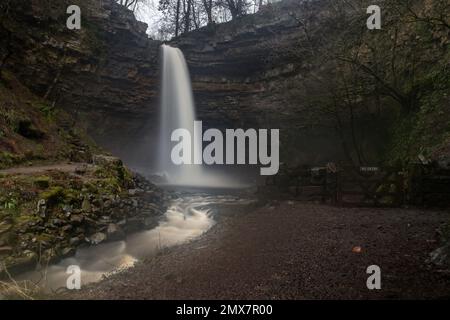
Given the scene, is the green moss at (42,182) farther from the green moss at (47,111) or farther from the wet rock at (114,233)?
the green moss at (47,111)

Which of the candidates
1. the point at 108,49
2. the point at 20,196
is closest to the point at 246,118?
the point at 108,49

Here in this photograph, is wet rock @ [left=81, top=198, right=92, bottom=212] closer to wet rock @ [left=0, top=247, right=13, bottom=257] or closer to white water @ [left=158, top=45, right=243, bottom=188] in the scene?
wet rock @ [left=0, top=247, right=13, bottom=257]

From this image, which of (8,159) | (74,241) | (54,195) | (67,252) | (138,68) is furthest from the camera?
(138,68)

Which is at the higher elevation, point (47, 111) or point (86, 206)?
point (47, 111)

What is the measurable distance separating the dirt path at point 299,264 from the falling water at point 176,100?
17.2m

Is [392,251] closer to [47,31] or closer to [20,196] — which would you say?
[20,196]

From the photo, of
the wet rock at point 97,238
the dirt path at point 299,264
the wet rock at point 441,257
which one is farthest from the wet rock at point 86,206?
the wet rock at point 441,257

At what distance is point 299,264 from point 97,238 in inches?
232

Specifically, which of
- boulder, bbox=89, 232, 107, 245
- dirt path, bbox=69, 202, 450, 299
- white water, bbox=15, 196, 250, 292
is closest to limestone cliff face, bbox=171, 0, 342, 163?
white water, bbox=15, 196, 250, 292

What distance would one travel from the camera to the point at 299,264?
17.6 ft

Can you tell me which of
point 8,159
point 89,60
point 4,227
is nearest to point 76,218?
point 4,227

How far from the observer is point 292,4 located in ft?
74.5

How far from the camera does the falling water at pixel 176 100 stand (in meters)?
24.5

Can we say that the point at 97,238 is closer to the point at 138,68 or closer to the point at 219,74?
the point at 138,68
